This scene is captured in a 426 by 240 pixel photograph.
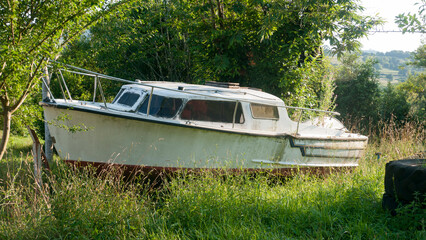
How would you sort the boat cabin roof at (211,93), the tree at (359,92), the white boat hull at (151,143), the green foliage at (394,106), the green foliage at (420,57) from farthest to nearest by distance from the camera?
1. the green foliage at (420,57)
2. the tree at (359,92)
3. the green foliage at (394,106)
4. the boat cabin roof at (211,93)
5. the white boat hull at (151,143)

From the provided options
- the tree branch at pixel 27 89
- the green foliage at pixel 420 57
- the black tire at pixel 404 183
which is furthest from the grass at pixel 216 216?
the green foliage at pixel 420 57

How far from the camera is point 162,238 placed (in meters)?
4.25

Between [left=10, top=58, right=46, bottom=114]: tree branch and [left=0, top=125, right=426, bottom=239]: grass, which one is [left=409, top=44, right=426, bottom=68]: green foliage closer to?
[left=0, top=125, right=426, bottom=239]: grass

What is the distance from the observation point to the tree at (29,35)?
4.45 metres

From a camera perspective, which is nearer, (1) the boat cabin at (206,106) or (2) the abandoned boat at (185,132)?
(2) the abandoned boat at (185,132)

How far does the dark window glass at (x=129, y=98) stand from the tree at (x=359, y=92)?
14057 millimetres

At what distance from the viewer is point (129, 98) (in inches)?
311

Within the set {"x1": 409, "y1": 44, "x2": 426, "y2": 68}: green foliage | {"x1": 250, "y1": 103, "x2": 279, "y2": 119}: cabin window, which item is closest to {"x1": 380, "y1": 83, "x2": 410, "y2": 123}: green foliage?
{"x1": 409, "y1": 44, "x2": 426, "y2": 68}: green foliage

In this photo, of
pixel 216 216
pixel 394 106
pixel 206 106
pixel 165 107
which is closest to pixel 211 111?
pixel 206 106

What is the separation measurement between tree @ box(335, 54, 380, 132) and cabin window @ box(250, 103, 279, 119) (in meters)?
12.4

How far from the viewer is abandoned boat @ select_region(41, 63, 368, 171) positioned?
262 inches

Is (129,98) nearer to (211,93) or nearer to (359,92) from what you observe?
(211,93)

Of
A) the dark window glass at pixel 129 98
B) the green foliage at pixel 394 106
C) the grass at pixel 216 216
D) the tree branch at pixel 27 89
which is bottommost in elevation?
the green foliage at pixel 394 106

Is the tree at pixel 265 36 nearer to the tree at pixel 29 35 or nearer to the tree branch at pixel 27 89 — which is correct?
the tree at pixel 29 35
